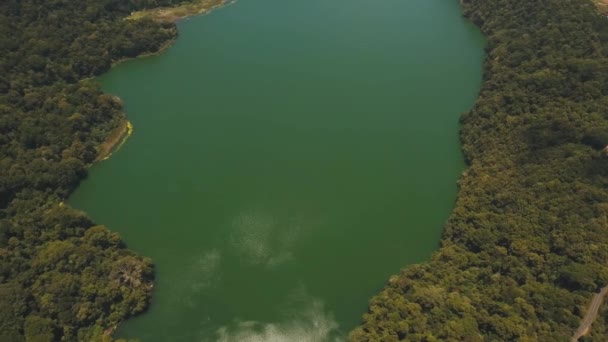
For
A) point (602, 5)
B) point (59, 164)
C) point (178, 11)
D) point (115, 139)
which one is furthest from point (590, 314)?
point (178, 11)

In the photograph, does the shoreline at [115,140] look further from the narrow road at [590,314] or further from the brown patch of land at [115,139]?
the narrow road at [590,314]

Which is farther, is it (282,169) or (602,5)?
(602,5)

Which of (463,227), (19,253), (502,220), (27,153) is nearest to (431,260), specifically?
(463,227)

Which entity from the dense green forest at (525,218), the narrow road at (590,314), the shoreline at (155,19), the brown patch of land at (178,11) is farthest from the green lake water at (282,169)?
the narrow road at (590,314)

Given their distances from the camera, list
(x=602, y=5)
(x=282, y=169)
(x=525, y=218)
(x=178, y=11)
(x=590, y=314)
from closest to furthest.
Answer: (x=590, y=314), (x=525, y=218), (x=282, y=169), (x=602, y=5), (x=178, y=11)

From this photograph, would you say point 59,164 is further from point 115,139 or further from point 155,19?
point 155,19

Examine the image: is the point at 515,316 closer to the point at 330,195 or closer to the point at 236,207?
the point at 330,195
